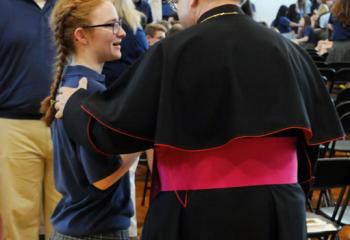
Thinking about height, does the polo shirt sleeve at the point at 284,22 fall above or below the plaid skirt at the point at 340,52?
below

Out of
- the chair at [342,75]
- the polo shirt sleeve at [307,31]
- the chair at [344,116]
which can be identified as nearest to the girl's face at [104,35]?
the chair at [344,116]

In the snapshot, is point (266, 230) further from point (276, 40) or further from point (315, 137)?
point (276, 40)

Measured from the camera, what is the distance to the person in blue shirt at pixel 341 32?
5457 millimetres

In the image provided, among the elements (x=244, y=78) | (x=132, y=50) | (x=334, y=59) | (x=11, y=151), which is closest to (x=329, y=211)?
(x=132, y=50)

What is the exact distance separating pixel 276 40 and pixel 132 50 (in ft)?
6.46

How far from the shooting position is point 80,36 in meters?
1.75

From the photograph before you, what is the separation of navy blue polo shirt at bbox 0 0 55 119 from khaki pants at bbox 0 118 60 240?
84 millimetres

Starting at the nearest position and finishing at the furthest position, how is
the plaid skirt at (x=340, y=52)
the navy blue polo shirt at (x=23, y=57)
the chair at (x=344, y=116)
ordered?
the navy blue polo shirt at (x=23, y=57) → the chair at (x=344, y=116) → the plaid skirt at (x=340, y=52)

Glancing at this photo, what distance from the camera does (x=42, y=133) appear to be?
2.64m

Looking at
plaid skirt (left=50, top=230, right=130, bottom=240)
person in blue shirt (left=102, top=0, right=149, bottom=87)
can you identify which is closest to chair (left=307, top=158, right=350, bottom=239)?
plaid skirt (left=50, top=230, right=130, bottom=240)

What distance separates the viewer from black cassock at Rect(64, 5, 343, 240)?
1281 mm

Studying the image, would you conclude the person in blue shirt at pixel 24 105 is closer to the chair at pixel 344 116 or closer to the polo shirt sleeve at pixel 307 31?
the chair at pixel 344 116

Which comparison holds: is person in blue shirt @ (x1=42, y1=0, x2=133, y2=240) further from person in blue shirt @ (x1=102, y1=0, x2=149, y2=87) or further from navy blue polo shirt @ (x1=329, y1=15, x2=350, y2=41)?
navy blue polo shirt @ (x1=329, y1=15, x2=350, y2=41)

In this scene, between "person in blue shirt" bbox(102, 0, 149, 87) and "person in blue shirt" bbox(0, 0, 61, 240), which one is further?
"person in blue shirt" bbox(102, 0, 149, 87)
